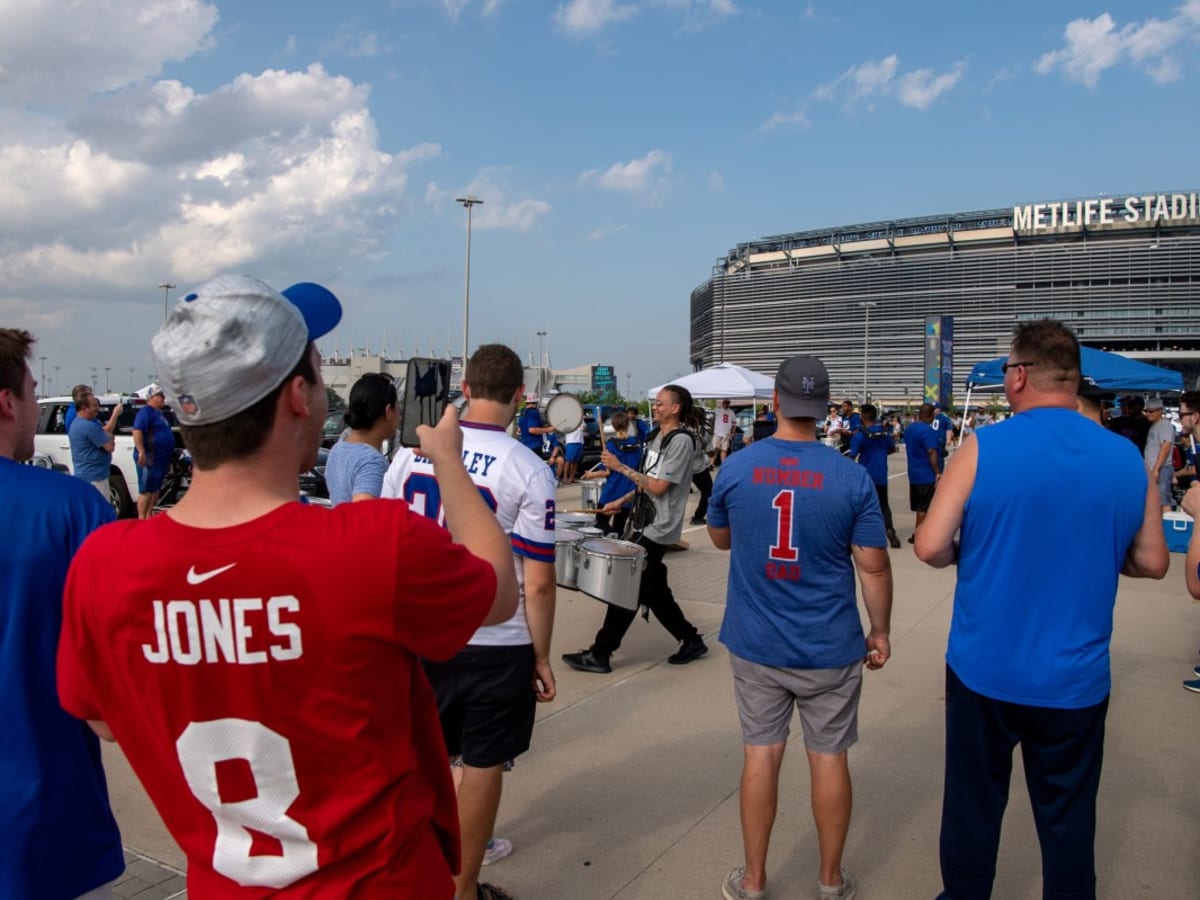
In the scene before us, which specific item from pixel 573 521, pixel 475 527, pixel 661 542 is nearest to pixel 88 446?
pixel 573 521

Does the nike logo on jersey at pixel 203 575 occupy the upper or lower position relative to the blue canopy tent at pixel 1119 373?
lower

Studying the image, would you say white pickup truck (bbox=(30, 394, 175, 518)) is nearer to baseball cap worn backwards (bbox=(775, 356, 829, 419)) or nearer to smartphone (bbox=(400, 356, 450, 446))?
baseball cap worn backwards (bbox=(775, 356, 829, 419))

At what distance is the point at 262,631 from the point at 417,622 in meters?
0.22

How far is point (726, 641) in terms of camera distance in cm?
330

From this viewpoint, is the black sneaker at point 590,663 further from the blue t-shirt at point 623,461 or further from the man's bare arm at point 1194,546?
the man's bare arm at point 1194,546

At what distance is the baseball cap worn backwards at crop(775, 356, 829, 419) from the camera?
10.5 feet

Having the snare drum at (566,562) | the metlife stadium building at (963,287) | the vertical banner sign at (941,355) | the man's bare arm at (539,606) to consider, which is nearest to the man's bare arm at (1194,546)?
the man's bare arm at (539,606)

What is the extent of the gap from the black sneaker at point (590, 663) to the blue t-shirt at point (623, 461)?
262 centimetres

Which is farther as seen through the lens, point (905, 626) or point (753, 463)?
point (905, 626)

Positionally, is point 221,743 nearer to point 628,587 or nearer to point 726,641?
point 726,641

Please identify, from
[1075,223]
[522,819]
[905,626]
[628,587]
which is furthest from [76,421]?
[1075,223]

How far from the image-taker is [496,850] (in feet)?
11.6

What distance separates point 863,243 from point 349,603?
372ft

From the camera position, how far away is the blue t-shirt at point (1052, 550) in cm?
263
